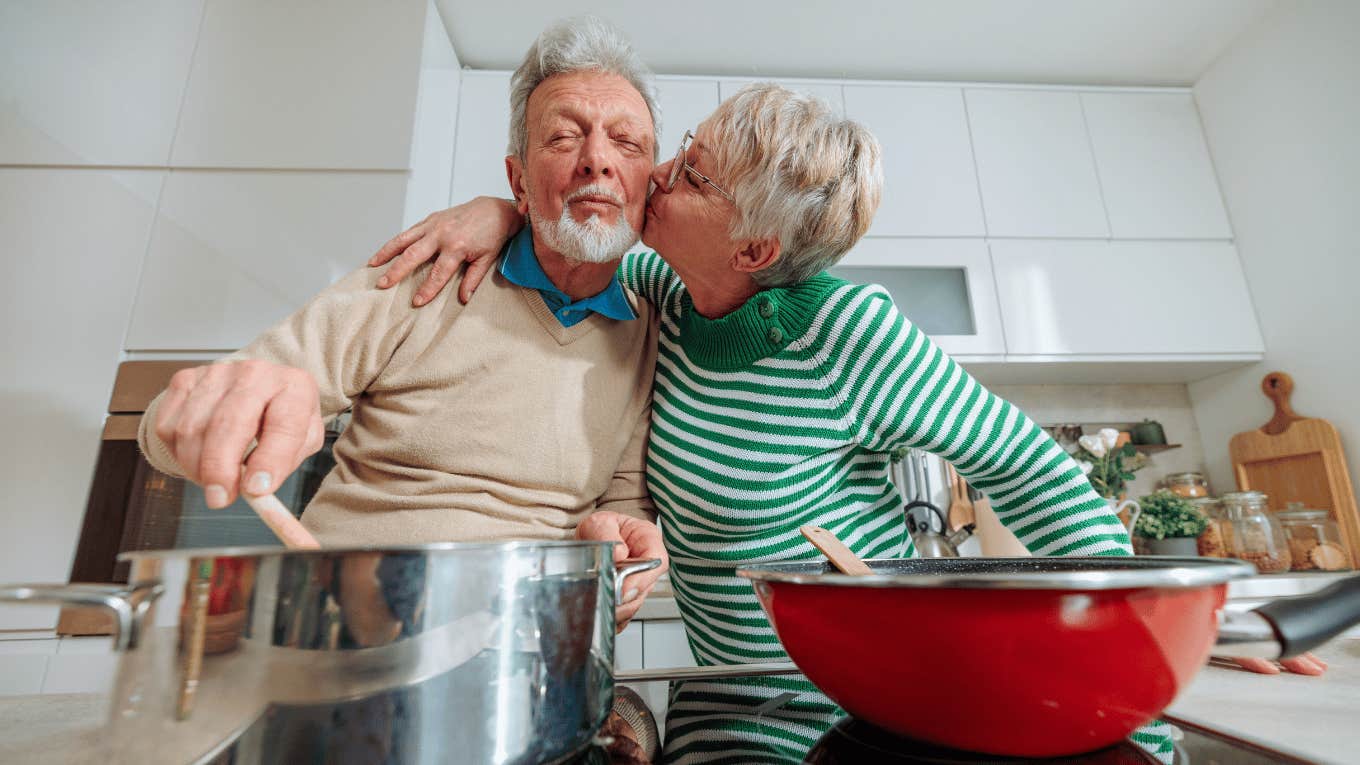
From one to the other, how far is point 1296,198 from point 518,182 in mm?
2222

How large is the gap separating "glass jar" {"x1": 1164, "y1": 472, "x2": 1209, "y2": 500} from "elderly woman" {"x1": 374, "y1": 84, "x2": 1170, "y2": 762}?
1.72 meters

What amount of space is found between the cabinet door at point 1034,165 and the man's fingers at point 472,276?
1693mm

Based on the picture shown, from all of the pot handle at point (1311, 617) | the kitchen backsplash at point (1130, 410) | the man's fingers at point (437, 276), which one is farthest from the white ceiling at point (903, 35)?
the pot handle at point (1311, 617)

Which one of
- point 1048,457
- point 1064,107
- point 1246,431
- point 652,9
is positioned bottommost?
point 1048,457

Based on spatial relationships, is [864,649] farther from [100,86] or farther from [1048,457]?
[100,86]

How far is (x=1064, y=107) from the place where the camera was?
216 centimetres

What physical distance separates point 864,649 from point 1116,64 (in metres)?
2.55

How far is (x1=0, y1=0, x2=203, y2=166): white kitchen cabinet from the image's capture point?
1.69 metres

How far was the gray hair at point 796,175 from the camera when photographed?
0.77 metres

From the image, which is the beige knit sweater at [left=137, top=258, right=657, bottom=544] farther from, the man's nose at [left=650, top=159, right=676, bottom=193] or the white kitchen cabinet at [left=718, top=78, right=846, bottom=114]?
the white kitchen cabinet at [left=718, top=78, right=846, bottom=114]

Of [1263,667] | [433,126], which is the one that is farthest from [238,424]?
[433,126]

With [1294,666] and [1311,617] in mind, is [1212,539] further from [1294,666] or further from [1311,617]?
[1311,617]

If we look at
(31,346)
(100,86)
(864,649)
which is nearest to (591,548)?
(864,649)

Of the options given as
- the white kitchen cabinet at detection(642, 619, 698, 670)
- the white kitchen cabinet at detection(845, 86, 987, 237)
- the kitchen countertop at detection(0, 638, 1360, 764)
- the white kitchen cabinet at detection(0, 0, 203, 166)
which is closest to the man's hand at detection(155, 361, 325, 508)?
the kitchen countertop at detection(0, 638, 1360, 764)
